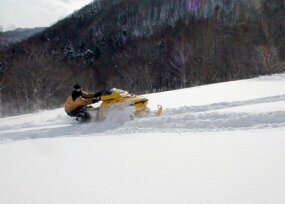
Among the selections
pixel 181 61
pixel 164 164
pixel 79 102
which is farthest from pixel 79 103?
pixel 181 61

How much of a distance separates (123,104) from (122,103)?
0.04 metres

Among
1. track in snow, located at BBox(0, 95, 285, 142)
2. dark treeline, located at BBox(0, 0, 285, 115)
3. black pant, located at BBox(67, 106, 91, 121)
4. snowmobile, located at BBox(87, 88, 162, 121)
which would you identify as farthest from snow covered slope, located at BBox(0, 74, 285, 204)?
dark treeline, located at BBox(0, 0, 285, 115)

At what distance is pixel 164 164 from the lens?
3.26 m

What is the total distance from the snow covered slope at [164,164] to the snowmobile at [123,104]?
102 cm

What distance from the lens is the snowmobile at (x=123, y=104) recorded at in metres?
6.96

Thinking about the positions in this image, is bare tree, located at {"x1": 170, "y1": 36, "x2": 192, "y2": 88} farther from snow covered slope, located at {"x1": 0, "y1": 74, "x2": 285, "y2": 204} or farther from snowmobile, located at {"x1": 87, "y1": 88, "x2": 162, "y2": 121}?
snow covered slope, located at {"x1": 0, "y1": 74, "x2": 285, "y2": 204}

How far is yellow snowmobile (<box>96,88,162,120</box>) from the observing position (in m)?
6.97

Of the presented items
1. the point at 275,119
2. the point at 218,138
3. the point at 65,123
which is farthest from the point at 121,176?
the point at 65,123

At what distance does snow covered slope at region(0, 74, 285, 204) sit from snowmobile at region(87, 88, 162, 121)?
3.33ft

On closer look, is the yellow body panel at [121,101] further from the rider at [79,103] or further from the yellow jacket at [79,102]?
the yellow jacket at [79,102]

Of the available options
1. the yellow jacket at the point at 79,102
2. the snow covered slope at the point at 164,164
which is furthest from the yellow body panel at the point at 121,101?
the snow covered slope at the point at 164,164

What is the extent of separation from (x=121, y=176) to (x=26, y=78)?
2601cm

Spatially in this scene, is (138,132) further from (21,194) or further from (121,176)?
(21,194)

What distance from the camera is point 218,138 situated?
13.9 feet
